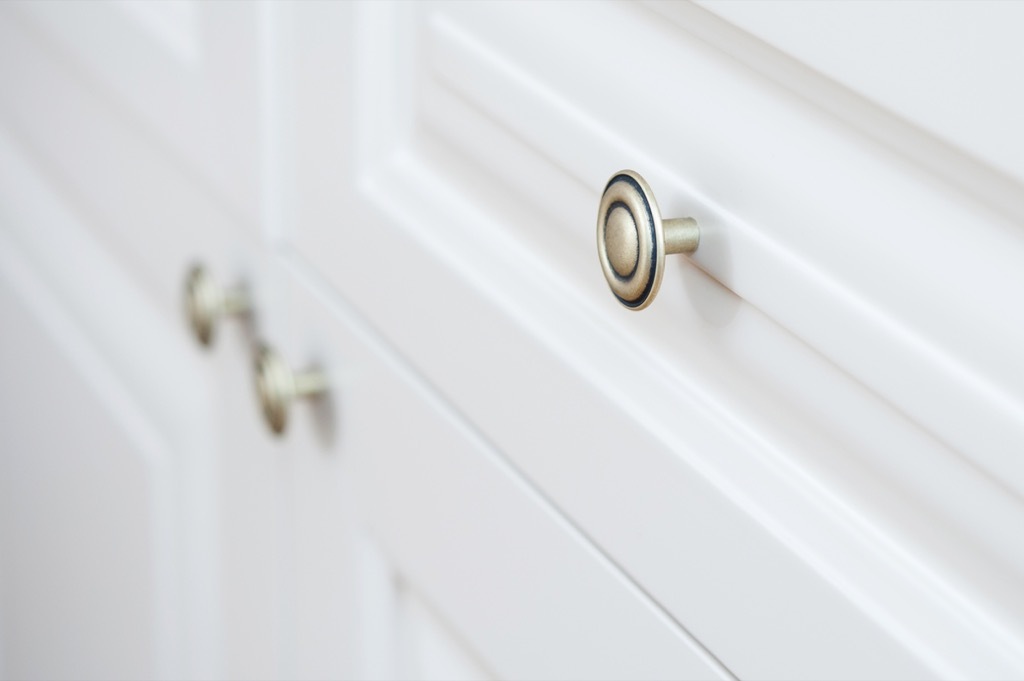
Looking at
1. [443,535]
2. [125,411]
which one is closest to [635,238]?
[443,535]

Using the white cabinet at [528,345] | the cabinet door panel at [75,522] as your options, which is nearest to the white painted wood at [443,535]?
the white cabinet at [528,345]

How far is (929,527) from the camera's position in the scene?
253 millimetres

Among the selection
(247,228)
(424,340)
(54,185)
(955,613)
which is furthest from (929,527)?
(54,185)

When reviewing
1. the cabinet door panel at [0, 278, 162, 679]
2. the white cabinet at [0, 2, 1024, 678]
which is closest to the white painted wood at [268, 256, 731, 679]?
the white cabinet at [0, 2, 1024, 678]

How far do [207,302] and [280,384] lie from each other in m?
0.06

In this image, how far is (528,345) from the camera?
1.15 feet

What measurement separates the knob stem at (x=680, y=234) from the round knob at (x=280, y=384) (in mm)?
211

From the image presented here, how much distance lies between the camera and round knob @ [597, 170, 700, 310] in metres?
0.28

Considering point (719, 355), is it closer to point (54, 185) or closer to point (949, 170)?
point (949, 170)

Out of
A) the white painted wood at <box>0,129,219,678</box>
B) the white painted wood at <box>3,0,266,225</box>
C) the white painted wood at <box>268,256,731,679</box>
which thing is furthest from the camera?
the white painted wood at <box>0,129,219,678</box>

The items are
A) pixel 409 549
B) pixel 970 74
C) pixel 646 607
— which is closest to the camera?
pixel 970 74

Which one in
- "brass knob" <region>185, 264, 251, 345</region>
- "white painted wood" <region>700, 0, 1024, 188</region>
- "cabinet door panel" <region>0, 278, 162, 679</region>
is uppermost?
"white painted wood" <region>700, 0, 1024, 188</region>

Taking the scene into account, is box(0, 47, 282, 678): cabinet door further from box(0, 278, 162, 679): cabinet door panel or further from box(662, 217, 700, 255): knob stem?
box(662, 217, 700, 255): knob stem

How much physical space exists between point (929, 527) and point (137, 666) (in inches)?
19.5
